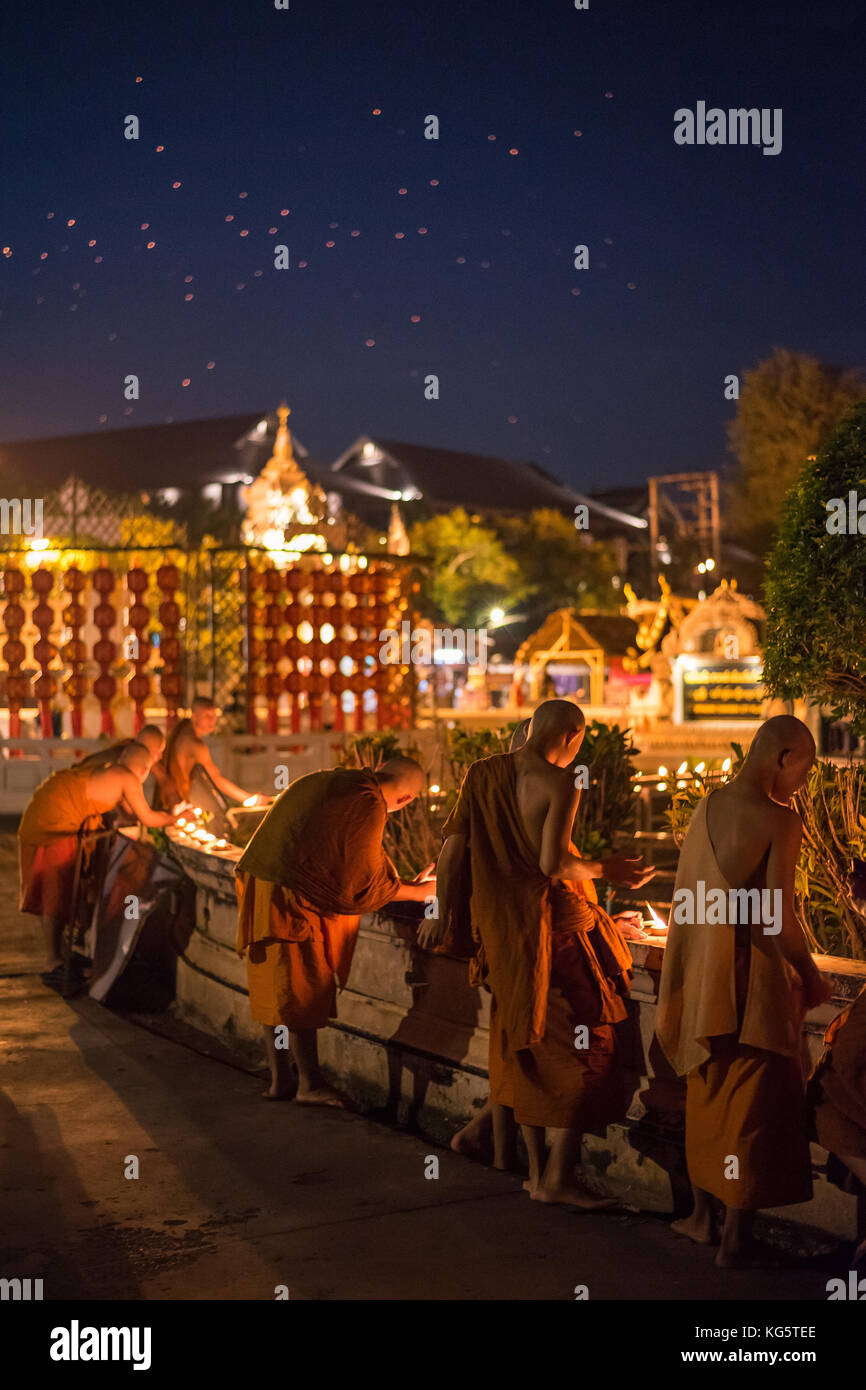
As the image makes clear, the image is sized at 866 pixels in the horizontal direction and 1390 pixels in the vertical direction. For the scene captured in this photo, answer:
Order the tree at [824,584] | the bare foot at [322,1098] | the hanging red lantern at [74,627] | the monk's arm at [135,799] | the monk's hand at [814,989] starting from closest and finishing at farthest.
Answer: the monk's hand at [814,989] → the tree at [824,584] → the bare foot at [322,1098] → the monk's arm at [135,799] → the hanging red lantern at [74,627]

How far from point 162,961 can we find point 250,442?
62321 mm

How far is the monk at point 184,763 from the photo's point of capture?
10.4 metres

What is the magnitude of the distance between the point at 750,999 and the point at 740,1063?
8.3 inches

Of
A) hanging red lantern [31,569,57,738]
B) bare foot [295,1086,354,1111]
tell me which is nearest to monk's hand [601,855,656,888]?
bare foot [295,1086,354,1111]

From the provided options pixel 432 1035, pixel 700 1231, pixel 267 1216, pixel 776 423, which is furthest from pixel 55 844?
pixel 776 423

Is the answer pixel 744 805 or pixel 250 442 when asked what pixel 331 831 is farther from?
pixel 250 442

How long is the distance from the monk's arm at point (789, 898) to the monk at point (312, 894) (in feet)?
7.22

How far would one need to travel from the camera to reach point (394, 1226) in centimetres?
500

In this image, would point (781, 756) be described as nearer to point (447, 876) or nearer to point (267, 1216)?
point (447, 876)

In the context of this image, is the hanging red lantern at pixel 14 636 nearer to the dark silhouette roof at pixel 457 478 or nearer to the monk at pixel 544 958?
the monk at pixel 544 958

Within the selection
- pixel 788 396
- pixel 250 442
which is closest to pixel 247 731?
pixel 788 396

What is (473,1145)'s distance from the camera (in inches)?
228

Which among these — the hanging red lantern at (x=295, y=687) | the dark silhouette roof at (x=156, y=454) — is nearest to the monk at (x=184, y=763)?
the hanging red lantern at (x=295, y=687)

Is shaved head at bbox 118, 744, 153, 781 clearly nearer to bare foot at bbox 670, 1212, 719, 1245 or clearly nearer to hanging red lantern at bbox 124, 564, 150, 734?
bare foot at bbox 670, 1212, 719, 1245
